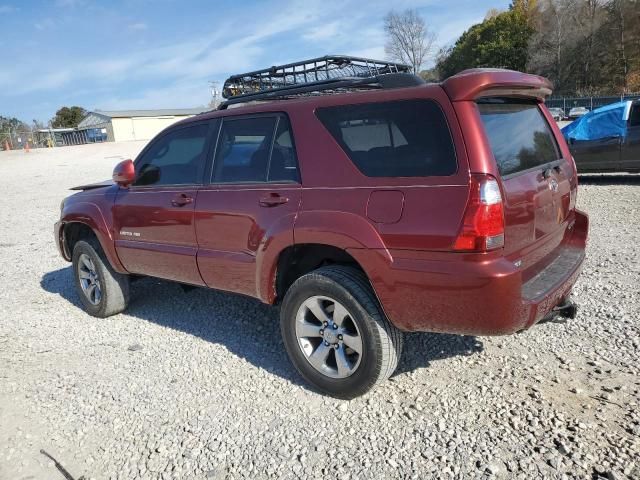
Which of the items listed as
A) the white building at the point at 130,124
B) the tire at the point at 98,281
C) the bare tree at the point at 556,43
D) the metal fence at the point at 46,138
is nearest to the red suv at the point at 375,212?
the tire at the point at 98,281

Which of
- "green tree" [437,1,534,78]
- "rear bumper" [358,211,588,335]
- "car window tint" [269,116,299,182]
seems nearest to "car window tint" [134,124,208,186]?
"car window tint" [269,116,299,182]

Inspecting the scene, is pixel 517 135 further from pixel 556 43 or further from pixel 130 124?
pixel 130 124

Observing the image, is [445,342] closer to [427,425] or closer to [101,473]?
[427,425]

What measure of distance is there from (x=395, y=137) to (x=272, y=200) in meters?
0.93

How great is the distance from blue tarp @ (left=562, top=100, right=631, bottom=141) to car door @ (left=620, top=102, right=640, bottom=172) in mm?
85

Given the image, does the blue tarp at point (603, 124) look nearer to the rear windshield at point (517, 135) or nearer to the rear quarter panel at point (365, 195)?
the rear windshield at point (517, 135)

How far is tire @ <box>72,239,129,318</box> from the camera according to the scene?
15.9 feet

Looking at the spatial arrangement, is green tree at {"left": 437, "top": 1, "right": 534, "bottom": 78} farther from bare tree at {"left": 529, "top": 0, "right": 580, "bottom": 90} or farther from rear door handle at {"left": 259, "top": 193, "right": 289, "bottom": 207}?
rear door handle at {"left": 259, "top": 193, "right": 289, "bottom": 207}

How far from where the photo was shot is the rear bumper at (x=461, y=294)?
253 cm

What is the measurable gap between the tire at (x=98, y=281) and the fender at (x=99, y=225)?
0.15 m

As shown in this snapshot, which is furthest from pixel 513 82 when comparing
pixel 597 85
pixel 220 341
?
pixel 597 85

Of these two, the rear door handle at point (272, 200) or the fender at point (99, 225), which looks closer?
the rear door handle at point (272, 200)

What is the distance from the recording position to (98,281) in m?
4.91

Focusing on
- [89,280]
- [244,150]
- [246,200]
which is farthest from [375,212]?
[89,280]
